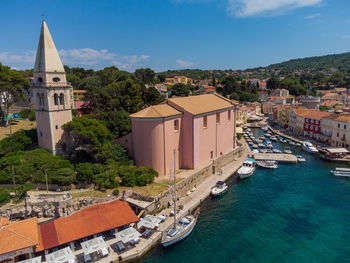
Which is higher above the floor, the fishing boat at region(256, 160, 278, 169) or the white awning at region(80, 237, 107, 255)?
the white awning at region(80, 237, 107, 255)

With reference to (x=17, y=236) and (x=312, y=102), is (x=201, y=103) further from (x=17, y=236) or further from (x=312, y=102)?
(x=312, y=102)

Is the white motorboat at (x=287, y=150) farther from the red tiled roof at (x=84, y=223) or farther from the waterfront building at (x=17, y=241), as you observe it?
the waterfront building at (x=17, y=241)

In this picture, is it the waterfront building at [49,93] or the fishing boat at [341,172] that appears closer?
the waterfront building at [49,93]

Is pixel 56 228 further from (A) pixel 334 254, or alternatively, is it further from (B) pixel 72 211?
(A) pixel 334 254

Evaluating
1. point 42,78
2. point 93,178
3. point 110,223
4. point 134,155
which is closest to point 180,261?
point 110,223

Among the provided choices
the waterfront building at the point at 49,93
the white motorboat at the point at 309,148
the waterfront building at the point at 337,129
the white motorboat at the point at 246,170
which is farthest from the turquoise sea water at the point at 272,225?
the waterfront building at the point at 49,93

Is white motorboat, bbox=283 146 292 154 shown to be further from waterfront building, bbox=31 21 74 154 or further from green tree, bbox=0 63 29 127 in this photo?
green tree, bbox=0 63 29 127

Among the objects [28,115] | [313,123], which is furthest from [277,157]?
[28,115]

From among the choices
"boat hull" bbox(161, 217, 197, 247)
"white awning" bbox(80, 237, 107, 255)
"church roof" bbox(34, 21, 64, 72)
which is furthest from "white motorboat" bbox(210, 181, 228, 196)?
"church roof" bbox(34, 21, 64, 72)
